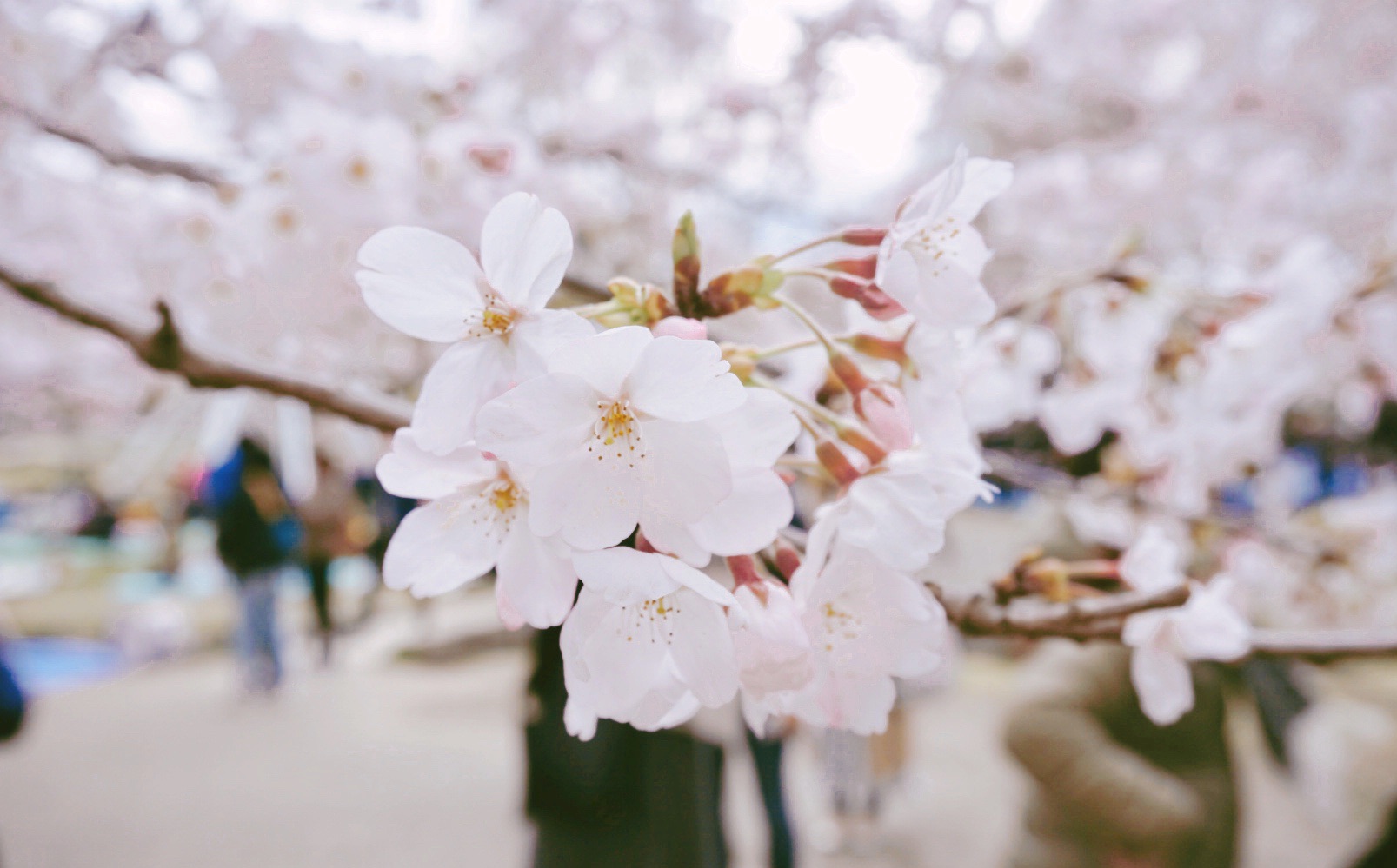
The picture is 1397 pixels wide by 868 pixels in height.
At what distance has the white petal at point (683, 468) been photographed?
425mm

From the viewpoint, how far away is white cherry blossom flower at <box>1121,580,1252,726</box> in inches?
26.4

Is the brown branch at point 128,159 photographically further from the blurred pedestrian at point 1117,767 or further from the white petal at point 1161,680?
the blurred pedestrian at point 1117,767

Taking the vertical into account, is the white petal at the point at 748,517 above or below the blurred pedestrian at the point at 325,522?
below

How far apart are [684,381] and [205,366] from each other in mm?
560

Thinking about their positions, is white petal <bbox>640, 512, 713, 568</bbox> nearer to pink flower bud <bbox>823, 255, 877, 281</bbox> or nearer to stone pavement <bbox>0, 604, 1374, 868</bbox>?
pink flower bud <bbox>823, 255, 877, 281</bbox>

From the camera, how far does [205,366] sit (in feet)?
2.49

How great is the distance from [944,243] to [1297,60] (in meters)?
4.42

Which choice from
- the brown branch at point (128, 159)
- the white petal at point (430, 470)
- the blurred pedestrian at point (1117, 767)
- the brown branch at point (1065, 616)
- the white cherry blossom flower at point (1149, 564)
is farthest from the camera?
the blurred pedestrian at point (1117, 767)

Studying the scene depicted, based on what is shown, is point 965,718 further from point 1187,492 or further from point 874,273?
point 874,273

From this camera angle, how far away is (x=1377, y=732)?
11.8ft

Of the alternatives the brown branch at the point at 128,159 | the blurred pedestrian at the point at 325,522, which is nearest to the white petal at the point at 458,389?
the brown branch at the point at 128,159

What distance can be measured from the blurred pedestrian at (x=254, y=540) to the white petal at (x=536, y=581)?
14.6 feet

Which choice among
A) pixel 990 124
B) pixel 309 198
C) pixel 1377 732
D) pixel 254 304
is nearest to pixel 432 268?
pixel 309 198

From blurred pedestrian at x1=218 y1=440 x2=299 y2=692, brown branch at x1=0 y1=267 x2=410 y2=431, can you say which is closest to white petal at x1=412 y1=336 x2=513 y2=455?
brown branch at x1=0 y1=267 x2=410 y2=431
